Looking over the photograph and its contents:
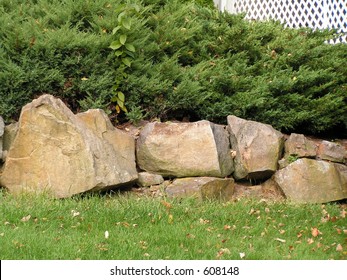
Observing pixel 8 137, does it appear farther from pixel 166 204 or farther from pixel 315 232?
pixel 315 232

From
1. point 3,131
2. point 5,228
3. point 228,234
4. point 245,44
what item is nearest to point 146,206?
point 228,234

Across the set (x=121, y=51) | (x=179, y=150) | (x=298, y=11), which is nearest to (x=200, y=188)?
(x=179, y=150)

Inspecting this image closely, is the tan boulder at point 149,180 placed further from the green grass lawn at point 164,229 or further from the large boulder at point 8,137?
the large boulder at point 8,137

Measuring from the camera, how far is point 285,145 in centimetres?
743

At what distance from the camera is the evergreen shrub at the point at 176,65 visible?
23.5 feet

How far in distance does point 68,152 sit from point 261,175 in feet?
6.96

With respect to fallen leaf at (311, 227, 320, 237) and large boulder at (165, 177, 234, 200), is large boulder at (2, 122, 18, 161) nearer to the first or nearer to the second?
large boulder at (165, 177, 234, 200)

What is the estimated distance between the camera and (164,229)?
5.52 metres

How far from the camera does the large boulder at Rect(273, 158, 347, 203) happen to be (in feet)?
23.2

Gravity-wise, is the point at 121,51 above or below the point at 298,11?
below

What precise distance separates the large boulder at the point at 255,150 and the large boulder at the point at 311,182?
0.53 feet

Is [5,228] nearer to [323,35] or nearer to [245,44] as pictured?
[245,44]

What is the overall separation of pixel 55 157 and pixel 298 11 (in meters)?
5.56

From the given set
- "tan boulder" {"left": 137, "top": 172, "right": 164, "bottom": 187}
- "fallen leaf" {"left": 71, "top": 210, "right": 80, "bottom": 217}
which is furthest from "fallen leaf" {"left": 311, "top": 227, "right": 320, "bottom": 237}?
"fallen leaf" {"left": 71, "top": 210, "right": 80, "bottom": 217}
